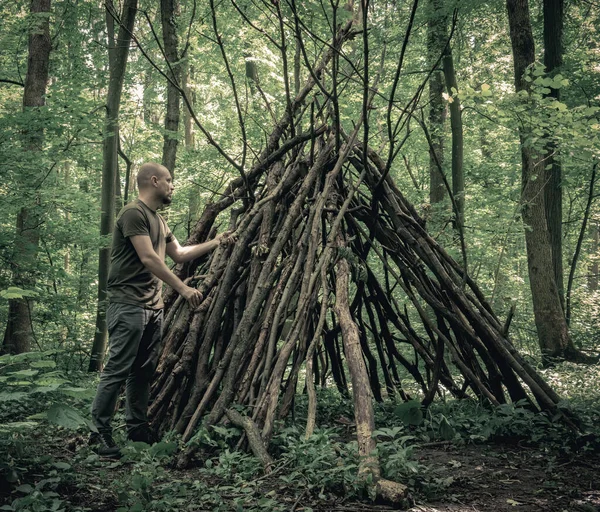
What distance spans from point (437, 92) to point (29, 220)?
8.41 meters

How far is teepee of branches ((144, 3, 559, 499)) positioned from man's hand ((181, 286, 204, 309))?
0.71 ft

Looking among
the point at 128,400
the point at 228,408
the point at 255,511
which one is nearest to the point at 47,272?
the point at 128,400

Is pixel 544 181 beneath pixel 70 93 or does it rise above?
beneath

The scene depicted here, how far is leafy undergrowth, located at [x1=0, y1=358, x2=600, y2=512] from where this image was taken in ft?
8.29

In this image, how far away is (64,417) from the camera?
2477 mm

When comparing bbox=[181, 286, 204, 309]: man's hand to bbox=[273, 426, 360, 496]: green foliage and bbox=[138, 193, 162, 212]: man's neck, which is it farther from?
bbox=[273, 426, 360, 496]: green foliage

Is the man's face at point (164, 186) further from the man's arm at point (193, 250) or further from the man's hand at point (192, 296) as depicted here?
the man's hand at point (192, 296)

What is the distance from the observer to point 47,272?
7602mm

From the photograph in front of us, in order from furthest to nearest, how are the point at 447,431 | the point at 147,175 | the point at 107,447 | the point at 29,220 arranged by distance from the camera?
the point at 29,220 → the point at 147,175 → the point at 447,431 → the point at 107,447

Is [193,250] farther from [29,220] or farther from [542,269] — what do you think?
[542,269]

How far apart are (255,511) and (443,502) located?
894 millimetres

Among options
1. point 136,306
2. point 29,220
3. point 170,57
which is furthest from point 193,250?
point 170,57

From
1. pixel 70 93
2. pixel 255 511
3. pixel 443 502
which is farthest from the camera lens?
pixel 70 93

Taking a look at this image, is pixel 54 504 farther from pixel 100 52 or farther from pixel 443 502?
pixel 100 52
